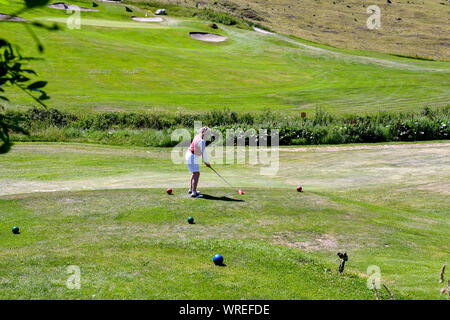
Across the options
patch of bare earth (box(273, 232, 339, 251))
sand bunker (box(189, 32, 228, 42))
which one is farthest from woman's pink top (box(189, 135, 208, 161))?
sand bunker (box(189, 32, 228, 42))

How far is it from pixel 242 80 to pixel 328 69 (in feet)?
47.8

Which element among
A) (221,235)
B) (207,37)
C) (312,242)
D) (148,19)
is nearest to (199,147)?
(221,235)

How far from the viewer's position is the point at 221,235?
11.2 m

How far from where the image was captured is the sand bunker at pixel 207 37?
68.9 meters

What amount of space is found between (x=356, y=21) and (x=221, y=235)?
389ft

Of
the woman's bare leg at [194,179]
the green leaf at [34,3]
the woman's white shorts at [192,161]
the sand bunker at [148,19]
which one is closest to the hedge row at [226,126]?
the woman's white shorts at [192,161]

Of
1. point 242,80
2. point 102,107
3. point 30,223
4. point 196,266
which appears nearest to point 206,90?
point 242,80

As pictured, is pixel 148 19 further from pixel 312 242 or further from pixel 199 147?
pixel 312 242

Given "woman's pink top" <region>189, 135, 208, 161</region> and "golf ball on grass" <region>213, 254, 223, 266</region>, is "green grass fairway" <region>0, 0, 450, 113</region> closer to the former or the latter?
"woman's pink top" <region>189, 135, 208, 161</region>

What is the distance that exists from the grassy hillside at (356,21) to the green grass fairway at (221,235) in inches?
2852

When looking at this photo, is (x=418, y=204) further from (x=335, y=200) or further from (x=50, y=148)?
(x=50, y=148)

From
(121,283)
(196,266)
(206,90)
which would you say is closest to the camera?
(121,283)
